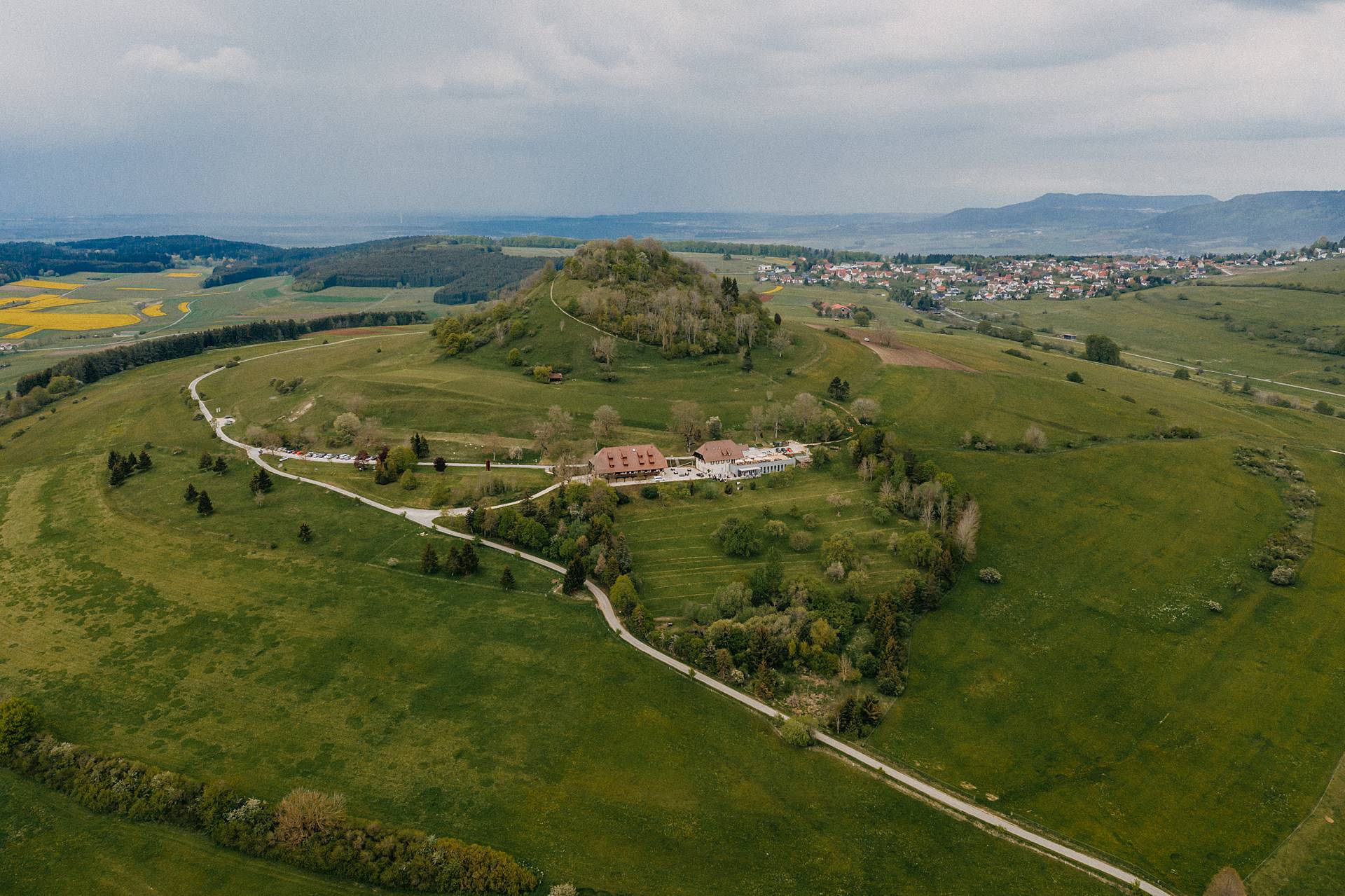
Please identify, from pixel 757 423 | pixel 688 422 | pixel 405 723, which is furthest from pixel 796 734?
pixel 757 423

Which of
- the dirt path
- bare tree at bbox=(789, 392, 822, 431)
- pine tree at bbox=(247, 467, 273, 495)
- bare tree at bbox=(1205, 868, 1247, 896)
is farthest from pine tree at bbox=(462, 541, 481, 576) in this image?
the dirt path

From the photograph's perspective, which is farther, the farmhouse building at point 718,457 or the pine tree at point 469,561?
the farmhouse building at point 718,457

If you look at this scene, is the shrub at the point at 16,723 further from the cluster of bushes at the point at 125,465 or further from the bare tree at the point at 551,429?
the bare tree at the point at 551,429

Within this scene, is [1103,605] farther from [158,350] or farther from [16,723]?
[158,350]

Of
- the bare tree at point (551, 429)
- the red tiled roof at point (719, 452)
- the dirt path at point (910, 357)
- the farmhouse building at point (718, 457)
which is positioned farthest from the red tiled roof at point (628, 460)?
the dirt path at point (910, 357)

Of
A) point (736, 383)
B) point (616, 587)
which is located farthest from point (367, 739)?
point (736, 383)
